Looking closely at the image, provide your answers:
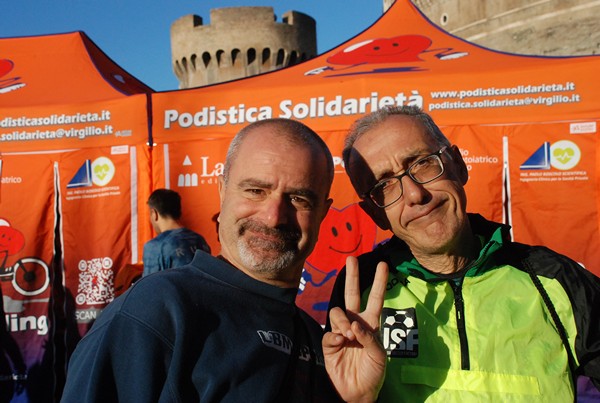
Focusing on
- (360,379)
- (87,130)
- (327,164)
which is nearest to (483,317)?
(360,379)

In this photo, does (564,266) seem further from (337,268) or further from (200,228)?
(200,228)

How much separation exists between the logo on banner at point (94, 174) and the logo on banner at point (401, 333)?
3.05 m

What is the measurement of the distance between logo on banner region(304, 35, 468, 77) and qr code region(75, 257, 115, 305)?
2.08 metres

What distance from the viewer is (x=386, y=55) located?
414cm

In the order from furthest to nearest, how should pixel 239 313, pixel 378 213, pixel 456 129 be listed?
pixel 456 129
pixel 378 213
pixel 239 313

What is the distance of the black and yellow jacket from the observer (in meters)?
1.41

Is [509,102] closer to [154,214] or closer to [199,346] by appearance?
[154,214]

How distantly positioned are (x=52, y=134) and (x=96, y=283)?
3.80 ft

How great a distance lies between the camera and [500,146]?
3674mm

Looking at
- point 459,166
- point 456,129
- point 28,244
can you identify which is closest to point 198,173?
point 28,244

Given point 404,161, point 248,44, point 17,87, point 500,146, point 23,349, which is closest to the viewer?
point 404,161

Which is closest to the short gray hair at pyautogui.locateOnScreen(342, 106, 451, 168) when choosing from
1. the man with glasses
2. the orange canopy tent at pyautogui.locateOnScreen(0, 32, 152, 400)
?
the man with glasses

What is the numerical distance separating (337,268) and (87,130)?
2102 mm

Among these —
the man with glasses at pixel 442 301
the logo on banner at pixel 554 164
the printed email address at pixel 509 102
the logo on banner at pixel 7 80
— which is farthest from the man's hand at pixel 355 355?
the logo on banner at pixel 7 80
